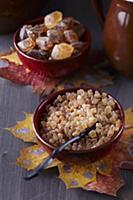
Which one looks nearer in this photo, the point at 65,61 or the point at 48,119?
the point at 48,119

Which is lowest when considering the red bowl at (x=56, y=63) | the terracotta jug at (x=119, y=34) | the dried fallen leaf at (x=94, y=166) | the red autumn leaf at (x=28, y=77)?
the red autumn leaf at (x=28, y=77)

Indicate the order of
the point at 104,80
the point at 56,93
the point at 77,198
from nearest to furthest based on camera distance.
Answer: the point at 77,198
the point at 56,93
the point at 104,80

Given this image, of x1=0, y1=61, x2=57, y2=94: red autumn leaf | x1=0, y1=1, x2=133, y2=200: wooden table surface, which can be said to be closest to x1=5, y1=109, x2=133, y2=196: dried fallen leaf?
x1=0, y1=1, x2=133, y2=200: wooden table surface

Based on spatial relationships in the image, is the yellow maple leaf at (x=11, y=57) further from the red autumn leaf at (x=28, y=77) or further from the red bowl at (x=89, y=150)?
the red bowl at (x=89, y=150)

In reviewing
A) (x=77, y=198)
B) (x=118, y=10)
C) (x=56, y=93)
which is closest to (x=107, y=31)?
(x=118, y=10)

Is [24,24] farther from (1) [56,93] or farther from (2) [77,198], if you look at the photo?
(2) [77,198]

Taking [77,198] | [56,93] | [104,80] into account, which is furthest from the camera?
[104,80]

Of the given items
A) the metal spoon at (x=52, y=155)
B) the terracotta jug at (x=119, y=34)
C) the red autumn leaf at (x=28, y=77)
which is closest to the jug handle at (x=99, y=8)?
the terracotta jug at (x=119, y=34)
